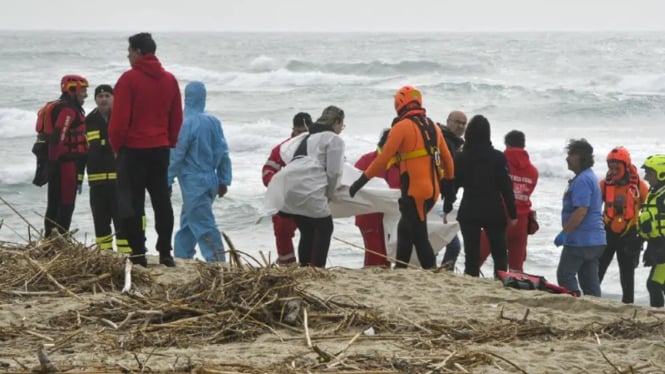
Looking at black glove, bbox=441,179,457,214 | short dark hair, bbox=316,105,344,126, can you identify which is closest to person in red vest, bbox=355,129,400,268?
black glove, bbox=441,179,457,214

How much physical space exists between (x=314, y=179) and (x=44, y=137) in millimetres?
2488

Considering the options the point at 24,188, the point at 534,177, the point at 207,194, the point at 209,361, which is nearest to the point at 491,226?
the point at 534,177

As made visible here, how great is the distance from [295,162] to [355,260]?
15.3 feet

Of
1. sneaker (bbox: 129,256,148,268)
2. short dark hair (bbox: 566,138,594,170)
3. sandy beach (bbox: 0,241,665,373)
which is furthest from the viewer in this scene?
short dark hair (bbox: 566,138,594,170)

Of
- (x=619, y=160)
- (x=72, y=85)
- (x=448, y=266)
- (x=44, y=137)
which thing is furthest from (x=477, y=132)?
(x=44, y=137)

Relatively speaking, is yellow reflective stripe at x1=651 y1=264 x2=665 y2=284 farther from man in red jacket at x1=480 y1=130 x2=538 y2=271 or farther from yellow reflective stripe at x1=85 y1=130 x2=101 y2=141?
yellow reflective stripe at x1=85 y1=130 x2=101 y2=141

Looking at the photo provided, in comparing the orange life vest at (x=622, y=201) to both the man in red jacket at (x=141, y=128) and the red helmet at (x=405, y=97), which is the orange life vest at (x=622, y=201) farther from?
the man in red jacket at (x=141, y=128)

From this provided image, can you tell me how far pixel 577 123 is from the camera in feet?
108

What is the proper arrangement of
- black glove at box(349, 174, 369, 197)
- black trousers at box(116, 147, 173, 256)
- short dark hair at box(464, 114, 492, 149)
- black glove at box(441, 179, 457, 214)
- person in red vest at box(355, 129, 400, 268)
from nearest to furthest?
black trousers at box(116, 147, 173, 256) → black glove at box(349, 174, 369, 197) → short dark hair at box(464, 114, 492, 149) → black glove at box(441, 179, 457, 214) → person in red vest at box(355, 129, 400, 268)

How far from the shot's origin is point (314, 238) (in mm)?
9305

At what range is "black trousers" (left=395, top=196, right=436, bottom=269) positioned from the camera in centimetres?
883

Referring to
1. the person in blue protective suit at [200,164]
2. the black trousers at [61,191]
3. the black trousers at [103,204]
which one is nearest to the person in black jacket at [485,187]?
the person in blue protective suit at [200,164]

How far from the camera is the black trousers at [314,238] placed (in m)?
9.21

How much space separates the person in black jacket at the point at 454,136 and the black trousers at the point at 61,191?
3209 mm
